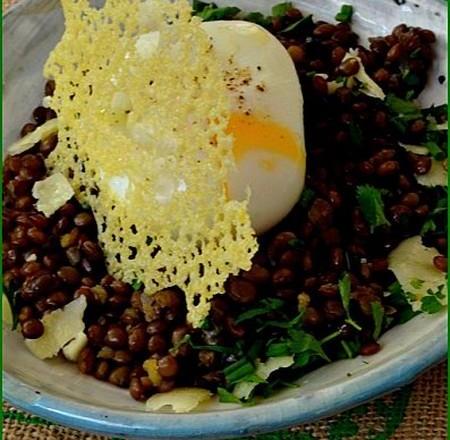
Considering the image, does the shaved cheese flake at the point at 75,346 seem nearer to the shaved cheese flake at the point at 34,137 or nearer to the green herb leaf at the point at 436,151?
the shaved cheese flake at the point at 34,137

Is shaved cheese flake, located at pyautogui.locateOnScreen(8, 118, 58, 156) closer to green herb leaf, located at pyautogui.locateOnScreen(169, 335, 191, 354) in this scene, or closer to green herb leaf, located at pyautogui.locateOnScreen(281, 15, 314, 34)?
green herb leaf, located at pyautogui.locateOnScreen(281, 15, 314, 34)

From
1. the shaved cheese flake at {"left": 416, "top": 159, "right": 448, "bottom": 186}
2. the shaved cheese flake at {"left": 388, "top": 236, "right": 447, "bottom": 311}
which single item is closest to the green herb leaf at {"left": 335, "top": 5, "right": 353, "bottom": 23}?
the shaved cheese flake at {"left": 416, "top": 159, "right": 448, "bottom": 186}

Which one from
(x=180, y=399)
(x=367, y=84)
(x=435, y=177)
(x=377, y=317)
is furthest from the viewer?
(x=367, y=84)

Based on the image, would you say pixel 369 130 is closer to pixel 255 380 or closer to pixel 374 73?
pixel 374 73

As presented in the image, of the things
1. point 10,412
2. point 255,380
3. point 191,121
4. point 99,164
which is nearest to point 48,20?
point 99,164

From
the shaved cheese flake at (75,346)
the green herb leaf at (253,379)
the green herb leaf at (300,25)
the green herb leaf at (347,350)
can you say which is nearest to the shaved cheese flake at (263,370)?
the green herb leaf at (253,379)

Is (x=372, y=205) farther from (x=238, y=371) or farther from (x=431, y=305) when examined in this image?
(x=238, y=371)

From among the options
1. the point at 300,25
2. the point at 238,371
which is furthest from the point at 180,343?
the point at 300,25

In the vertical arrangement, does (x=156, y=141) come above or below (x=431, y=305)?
above
